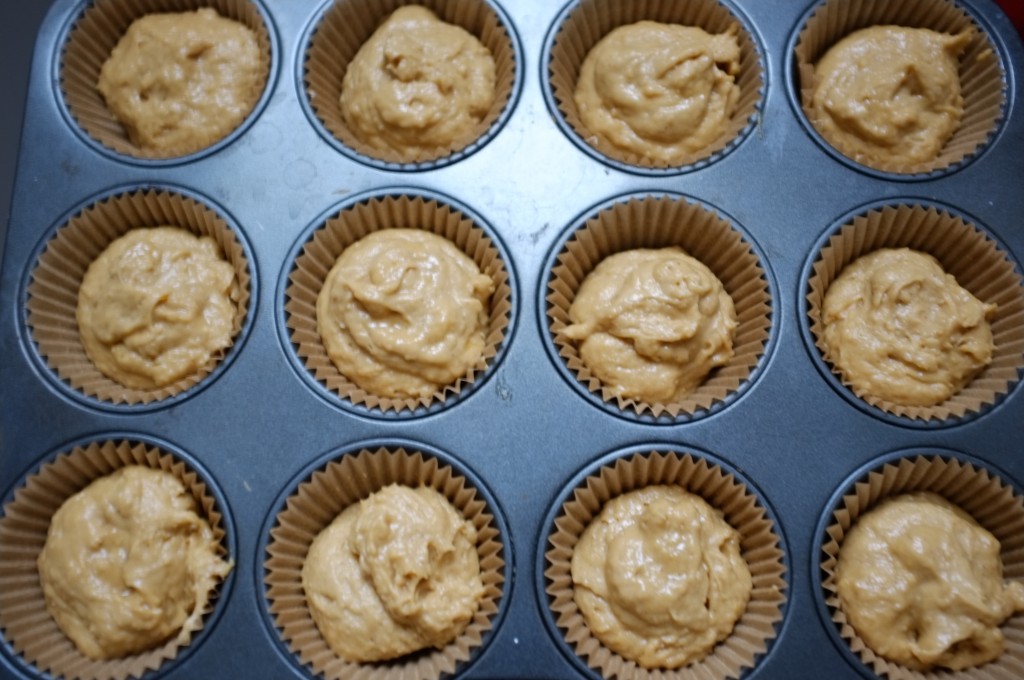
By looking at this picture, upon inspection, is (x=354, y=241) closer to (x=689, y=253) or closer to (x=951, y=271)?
(x=689, y=253)

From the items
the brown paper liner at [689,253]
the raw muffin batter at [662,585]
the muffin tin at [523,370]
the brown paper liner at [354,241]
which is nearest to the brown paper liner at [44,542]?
the muffin tin at [523,370]

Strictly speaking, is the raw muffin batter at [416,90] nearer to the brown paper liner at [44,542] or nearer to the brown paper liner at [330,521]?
the brown paper liner at [330,521]

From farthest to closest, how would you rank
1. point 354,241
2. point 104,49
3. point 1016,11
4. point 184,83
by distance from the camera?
point 1016,11 → point 104,49 → point 184,83 → point 354,241

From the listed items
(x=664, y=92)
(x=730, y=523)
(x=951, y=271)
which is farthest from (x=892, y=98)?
(x=730, y=523)

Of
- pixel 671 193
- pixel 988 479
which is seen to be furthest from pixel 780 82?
pixel 988 479

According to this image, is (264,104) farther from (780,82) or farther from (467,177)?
(780,82)

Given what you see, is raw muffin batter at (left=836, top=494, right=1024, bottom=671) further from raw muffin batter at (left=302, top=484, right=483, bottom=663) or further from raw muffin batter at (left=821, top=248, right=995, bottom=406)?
raw muffin batter at (left=302, top=484, right=483, bottom=663)
